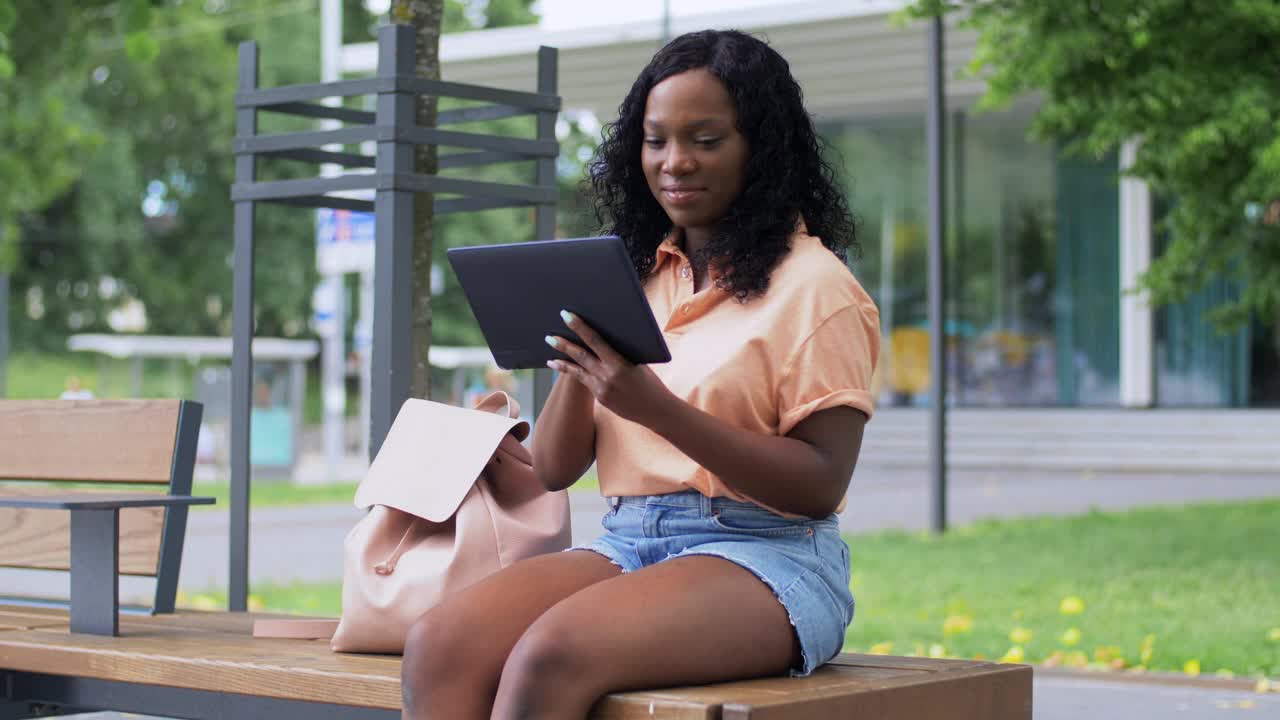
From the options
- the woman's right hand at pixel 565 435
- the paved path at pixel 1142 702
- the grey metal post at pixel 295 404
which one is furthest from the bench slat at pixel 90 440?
the grey metal post at pixel 295 404

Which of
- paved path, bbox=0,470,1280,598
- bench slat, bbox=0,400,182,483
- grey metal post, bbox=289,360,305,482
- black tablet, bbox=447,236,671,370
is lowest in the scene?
paved path, bbox=0,470,1280,598

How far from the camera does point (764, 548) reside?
2.98m

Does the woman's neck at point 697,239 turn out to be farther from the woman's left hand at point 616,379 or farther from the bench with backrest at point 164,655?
the bench with backrest at point 164,655

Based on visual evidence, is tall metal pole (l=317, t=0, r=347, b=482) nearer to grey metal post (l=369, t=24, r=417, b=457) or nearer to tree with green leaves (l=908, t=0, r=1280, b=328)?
tree with green leaves (l=908, t=0, r=1280, b=328)

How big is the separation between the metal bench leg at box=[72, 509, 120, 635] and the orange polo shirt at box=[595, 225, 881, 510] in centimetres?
136

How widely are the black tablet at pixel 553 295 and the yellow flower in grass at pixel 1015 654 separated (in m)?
4.15

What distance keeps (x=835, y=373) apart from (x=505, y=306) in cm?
58

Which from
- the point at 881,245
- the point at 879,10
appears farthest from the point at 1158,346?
the point at 879,10

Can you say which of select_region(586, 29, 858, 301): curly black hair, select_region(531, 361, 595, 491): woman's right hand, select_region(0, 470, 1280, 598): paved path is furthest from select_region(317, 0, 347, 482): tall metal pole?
select_region(586, 29, 858, 301): curly black hair

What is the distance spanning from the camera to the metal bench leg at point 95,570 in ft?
12.8

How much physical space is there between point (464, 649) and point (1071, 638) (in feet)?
15.4

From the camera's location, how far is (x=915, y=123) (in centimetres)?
2600

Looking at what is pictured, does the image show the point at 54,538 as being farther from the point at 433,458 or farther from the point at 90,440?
the point at 433,458

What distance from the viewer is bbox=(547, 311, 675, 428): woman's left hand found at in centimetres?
281
